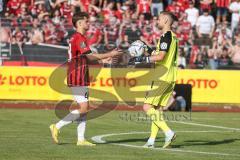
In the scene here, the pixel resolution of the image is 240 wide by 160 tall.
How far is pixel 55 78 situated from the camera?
24297mm

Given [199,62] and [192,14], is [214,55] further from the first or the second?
[192,14]

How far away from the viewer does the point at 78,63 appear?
41.4 ft

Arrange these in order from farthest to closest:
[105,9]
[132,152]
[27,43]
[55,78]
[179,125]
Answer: [105,9]
[27,43]
[55,78]
[179,125]
[132,152]

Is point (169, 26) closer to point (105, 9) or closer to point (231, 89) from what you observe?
point (231, 89)

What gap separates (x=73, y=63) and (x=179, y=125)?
563 cm

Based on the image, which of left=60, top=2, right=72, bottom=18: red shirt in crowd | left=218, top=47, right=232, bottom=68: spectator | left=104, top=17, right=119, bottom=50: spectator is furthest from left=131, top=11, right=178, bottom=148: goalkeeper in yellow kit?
left=60, top=2, right=72, bottom=18: red shirt in crowd

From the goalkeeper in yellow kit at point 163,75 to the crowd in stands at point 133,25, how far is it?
13979mm

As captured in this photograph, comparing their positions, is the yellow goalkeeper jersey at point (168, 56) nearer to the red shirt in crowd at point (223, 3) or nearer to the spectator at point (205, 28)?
the spectator at point (205, 28)

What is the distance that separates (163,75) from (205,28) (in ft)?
54.1

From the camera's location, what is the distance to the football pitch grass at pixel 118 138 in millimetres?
11133

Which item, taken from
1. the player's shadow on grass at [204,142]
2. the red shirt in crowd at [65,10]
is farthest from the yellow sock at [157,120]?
the red shirt in crowd at [65,10]

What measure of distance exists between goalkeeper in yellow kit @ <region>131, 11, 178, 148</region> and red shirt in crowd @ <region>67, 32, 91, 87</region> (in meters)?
0.87

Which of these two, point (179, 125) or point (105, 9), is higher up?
point (105, 9)

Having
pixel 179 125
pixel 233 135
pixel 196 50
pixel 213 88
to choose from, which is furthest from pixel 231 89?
pixel 233 135
